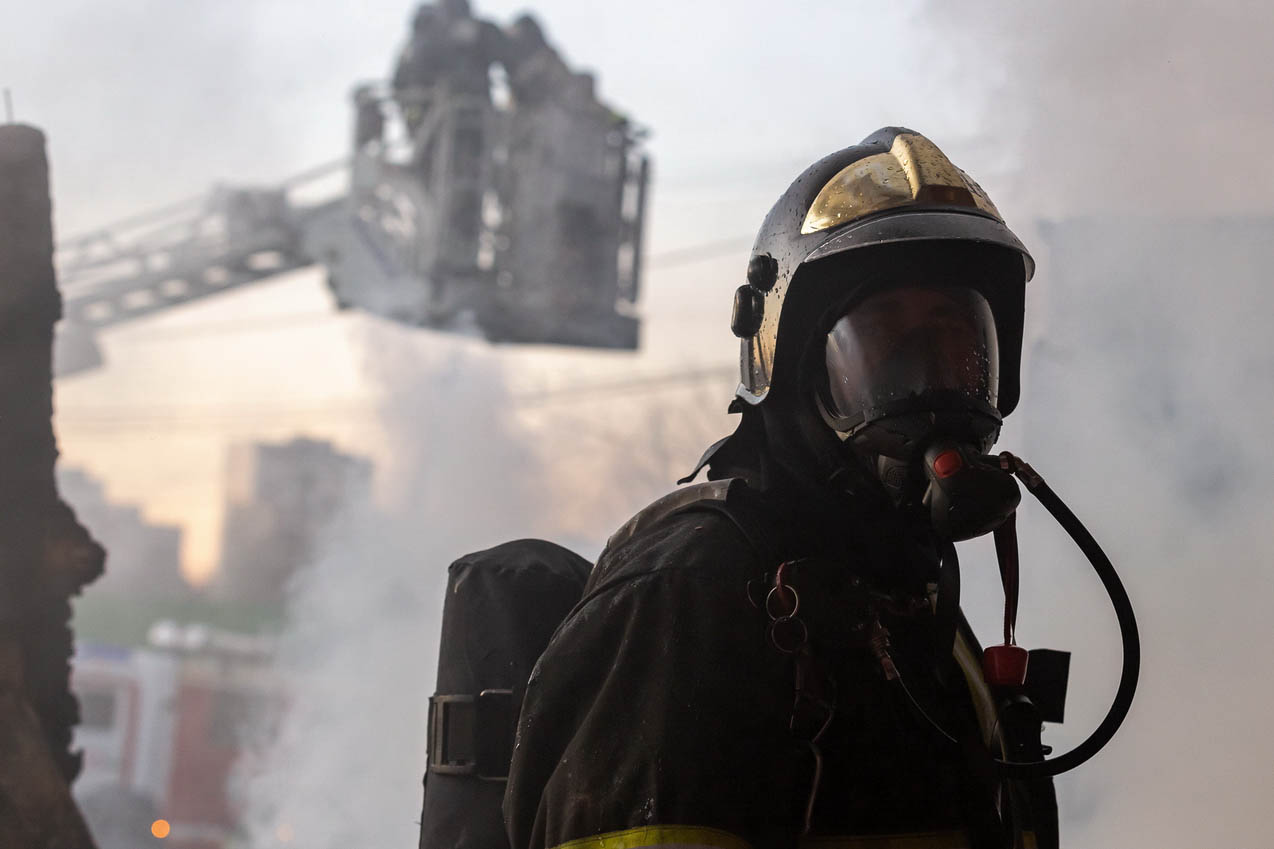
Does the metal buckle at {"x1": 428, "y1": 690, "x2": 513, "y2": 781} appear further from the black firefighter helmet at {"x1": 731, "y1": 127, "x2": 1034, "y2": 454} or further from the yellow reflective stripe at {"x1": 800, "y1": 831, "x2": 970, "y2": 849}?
the yellow reflective stripe at {"x1": 800, "y1": 831, "x2": 970, "y2": 849}

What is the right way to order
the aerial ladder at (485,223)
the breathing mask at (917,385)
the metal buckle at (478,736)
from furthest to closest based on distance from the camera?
the aerial ladder at (485,223) < the metal buckle at (478,736) < the breathing mask at (917,385)

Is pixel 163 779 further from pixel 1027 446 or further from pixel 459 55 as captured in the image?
pixel 1027 446

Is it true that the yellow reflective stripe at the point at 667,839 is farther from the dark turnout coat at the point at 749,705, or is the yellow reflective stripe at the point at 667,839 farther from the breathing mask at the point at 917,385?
the breathing mask at the point at 917,385

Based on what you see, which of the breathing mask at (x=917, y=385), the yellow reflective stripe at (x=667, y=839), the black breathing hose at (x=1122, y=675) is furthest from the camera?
the breathing mask at (x=917, y=385)

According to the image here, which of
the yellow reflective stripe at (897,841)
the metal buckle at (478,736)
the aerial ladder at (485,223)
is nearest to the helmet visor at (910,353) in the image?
the yellow reflective stripe at (897,841)

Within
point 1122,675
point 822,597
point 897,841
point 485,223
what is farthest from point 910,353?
point 485,223

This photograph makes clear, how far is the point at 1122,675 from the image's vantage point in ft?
6.48

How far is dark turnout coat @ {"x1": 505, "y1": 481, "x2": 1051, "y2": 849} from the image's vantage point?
6.10ft

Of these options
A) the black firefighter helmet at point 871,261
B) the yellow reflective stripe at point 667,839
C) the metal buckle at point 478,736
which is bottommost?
the yellow reflective stripe at point 667,839

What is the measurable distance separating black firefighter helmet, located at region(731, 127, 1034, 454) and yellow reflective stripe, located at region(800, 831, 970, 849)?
0.52m

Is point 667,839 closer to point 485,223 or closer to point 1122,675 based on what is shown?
point 1122,675

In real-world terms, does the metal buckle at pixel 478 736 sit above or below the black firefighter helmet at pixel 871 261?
below

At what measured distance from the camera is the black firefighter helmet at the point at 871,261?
2.14 metres

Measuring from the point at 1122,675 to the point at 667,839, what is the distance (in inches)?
25.4
